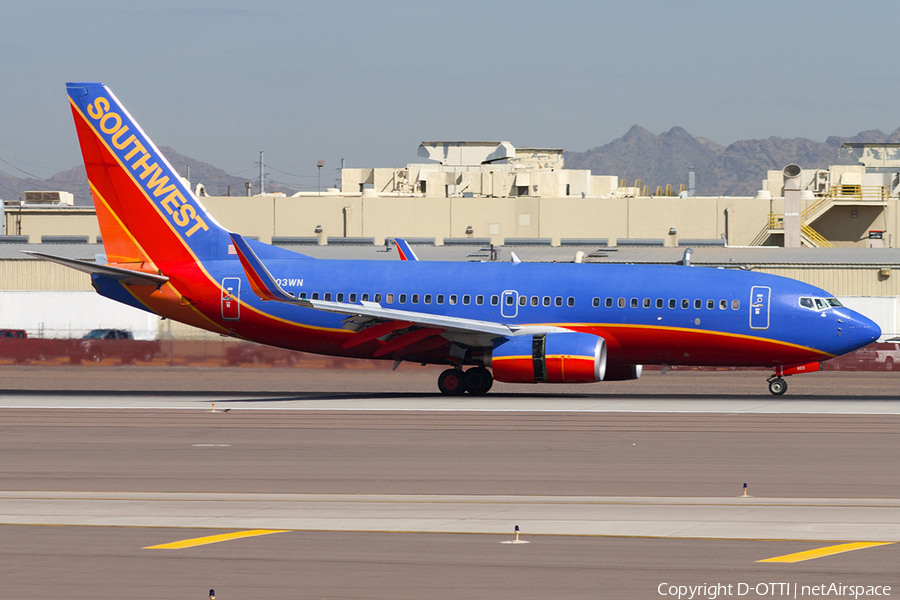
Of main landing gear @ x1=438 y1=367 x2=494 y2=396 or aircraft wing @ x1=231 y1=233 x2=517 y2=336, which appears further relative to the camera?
main landing gear @ x1=438 y1=367 x2=494 y2=396

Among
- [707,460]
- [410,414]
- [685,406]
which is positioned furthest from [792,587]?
[685,406]

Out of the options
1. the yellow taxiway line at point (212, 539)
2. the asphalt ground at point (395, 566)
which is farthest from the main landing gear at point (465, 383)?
the asphalt ground at point (395, 566)

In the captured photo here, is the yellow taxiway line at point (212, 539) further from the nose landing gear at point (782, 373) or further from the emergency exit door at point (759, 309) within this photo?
the nose landing gear at point (782, 373)

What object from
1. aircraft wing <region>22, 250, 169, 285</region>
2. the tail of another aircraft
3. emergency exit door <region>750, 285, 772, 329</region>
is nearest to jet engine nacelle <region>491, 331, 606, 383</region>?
emergency exit door <region>750, 285, 772, 329</region>

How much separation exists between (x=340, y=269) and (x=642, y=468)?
1946 centimetres

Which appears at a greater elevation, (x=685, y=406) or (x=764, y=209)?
(x=764, y=209)

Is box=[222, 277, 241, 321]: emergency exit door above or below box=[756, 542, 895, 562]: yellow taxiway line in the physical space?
above

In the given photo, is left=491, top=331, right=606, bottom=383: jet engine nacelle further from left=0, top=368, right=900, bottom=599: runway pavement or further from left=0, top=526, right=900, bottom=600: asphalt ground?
left=0, top=526, right=900, bottom=600: asphalt ground

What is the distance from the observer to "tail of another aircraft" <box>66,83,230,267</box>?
Result: 38.7 meters

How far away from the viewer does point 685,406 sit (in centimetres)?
3294

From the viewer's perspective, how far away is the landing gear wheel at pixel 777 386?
3674 cm

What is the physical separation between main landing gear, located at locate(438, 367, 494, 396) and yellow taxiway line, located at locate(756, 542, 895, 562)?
23309mm

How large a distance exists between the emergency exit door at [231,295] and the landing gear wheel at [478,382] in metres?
8.33

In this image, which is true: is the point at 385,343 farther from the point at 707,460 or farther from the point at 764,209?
the point at 764,209
